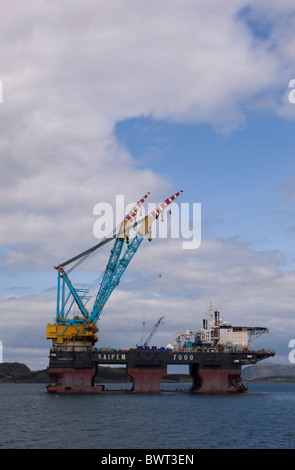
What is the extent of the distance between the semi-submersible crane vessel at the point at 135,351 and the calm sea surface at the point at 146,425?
14.3 meters

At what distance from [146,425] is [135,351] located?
4182cm

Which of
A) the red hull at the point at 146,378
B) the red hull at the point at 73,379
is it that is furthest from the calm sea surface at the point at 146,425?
the red hull at the point at 146,378

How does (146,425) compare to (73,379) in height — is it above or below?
below

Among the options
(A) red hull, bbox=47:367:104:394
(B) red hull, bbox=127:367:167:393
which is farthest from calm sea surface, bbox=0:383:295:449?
(B) red hull, bbox=127:367:167:393

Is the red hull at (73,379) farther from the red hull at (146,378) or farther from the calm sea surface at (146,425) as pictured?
the calm sea surface at (146,425)

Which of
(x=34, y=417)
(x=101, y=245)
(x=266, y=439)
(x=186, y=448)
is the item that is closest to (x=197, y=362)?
(x=101, y=245)

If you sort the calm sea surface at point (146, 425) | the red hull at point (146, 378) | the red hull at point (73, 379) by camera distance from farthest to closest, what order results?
the red hull at point (146, 378) < the red hull at point (73, 379) < the calm sea surface at point (146, 425)

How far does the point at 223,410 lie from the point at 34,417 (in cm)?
2524

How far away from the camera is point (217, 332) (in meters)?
108

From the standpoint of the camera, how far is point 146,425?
57500mm

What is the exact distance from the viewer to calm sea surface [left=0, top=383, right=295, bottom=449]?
47.2 m

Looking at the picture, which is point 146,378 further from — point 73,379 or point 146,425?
point 146,425

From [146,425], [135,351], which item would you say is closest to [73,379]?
[135,351]

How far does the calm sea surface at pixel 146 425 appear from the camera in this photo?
155 feet
